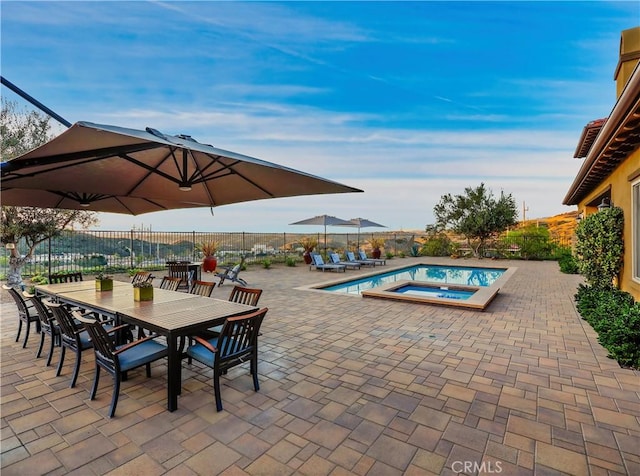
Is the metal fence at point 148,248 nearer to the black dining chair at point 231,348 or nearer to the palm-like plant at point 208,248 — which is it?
the palm-like plant at point 208,248

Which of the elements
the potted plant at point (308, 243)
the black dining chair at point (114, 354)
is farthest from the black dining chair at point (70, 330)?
the potted plant at point (308, 243)

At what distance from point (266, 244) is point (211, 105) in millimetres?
7219

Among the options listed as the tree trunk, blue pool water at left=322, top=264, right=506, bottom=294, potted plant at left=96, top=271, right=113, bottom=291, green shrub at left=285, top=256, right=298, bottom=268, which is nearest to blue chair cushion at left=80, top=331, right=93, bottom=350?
potted plant at left=96, top=271, right=113, bottom=291

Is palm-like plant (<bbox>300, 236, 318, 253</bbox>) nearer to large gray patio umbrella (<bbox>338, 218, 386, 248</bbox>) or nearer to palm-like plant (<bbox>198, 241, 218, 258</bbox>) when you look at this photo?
large gray patio umbrella (<bbox>338, 218, 386, 248</bbox>)

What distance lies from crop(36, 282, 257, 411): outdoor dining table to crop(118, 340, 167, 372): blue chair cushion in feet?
0.65

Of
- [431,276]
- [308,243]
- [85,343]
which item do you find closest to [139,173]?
[85,343]

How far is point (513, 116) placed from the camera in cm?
1309

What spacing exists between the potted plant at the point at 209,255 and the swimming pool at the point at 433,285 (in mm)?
4648

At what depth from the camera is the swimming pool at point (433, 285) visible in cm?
690

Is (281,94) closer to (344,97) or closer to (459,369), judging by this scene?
(344,97)

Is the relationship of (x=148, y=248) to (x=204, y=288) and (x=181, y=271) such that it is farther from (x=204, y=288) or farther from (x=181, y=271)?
(x=204, y=288)

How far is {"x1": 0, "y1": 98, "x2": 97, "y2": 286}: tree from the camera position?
7.80 metres

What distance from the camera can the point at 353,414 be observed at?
8.55ft

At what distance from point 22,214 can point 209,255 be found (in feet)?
18.7
